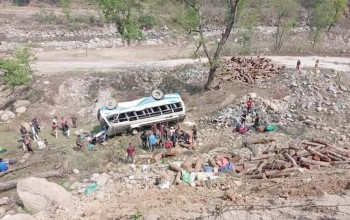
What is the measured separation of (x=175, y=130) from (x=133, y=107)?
3.04 meters

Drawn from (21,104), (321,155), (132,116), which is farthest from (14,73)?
(321,155)

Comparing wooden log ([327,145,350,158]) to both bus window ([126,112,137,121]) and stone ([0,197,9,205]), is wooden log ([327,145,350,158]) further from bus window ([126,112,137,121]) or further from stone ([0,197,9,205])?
stone ([0,197,9,205])

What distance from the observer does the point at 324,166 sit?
17.5m

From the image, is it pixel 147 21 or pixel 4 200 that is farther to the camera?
pixel 147 21

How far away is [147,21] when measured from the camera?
2018 inches

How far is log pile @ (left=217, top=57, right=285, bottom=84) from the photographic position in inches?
1066

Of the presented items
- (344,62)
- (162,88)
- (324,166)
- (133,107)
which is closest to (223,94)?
(162,88)

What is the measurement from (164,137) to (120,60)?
1528 centimetres

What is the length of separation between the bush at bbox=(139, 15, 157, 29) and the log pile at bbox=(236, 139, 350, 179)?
35302mm

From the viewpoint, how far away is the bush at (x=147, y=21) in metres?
50.2

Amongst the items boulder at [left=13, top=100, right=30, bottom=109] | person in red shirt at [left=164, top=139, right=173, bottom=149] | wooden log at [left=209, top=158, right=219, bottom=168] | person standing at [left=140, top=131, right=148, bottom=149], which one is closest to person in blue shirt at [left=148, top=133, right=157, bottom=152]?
person standing at [left=140, top=131, right=148, bottom=149]

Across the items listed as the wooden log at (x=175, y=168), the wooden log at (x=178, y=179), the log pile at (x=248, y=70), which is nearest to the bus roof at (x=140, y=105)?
the wooden log at (x=175, y=168)

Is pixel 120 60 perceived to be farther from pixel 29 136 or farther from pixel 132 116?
pixel 29 136

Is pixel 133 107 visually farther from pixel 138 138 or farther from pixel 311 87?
pixel 311 87
